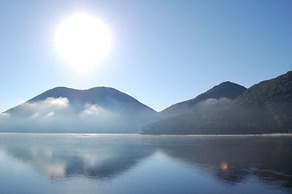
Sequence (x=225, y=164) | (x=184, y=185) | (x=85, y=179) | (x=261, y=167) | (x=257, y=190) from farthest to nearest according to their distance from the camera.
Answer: (x=225, y=164) → (x=261, y=167) → (x=85, y=179) → (x=184, y=185) → (x=257, y=190)

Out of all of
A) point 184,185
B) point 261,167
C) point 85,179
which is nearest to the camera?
point 184,185

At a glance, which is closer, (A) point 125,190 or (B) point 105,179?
(A) point 125,190

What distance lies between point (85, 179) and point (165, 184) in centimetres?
1980

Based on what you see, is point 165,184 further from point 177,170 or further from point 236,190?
point 177,170

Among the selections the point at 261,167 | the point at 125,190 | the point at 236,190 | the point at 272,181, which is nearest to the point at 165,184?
the point at 125,190

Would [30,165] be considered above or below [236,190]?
above

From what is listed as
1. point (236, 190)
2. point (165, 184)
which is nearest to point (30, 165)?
point (165, 184)

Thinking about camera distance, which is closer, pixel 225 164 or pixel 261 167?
pixel 261 167

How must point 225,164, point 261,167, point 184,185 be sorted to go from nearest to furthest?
point 184,185 → point 261,167 → point 225,164

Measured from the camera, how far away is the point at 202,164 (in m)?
108

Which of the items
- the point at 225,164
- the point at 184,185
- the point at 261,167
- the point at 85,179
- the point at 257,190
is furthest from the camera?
the point at 225,164

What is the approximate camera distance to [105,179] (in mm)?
80062

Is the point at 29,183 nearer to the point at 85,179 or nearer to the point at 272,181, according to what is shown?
the point at 85,179

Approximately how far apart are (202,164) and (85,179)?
4362cm
